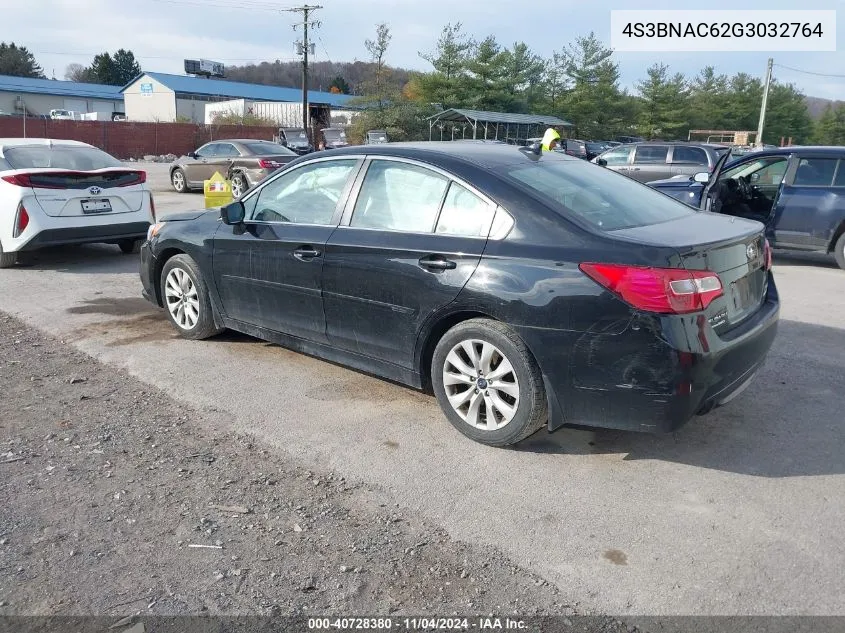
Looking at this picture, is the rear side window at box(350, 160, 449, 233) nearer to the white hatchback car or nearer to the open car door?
the white hatchback car

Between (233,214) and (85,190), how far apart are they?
4426 mm

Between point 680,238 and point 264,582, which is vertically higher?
point 680,238

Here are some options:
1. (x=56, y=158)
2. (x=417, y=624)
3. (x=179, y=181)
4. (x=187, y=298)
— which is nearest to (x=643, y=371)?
(x=417, y=624)

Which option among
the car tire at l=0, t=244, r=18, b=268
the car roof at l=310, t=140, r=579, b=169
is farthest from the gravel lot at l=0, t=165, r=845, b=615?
the car tire at l=0, t=244, r=18, b=268

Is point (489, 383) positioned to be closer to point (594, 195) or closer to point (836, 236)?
point (594, 195)

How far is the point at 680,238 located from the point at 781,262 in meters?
7.90

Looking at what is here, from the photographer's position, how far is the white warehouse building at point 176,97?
221 feet

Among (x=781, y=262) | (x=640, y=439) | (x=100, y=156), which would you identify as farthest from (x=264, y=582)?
(x=781, y=262)

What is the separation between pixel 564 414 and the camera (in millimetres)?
3750

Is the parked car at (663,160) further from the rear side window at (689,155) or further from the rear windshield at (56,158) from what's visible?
the rear windshield at (56,158)

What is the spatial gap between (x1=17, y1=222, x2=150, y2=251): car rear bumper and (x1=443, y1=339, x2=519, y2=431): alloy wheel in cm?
634

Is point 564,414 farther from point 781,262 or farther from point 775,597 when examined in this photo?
point 781,262

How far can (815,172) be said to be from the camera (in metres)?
9.70

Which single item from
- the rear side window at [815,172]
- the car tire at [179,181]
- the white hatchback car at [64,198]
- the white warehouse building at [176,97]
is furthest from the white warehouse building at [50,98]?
the rear side window at [815,172]
